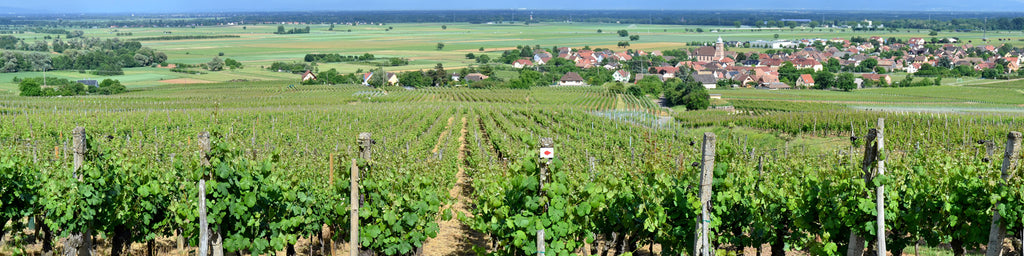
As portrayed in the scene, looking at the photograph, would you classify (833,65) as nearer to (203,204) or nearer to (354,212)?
(354,212)

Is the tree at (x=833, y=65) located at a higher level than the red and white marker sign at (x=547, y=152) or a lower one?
lower

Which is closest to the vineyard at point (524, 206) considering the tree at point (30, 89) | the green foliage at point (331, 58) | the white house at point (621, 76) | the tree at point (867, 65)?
the tree at point (30, 89)

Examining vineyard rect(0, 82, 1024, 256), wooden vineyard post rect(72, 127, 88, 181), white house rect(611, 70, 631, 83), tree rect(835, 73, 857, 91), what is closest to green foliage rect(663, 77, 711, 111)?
tree rect(835, 73, 857, 91)

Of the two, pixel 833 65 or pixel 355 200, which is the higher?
pixel 355 200

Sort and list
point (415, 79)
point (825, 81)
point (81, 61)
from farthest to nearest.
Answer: point (81, 61) < point (415, 79) < point (825, 81)

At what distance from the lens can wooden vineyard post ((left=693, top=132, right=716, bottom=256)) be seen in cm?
716

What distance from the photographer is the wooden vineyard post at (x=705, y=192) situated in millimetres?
7164

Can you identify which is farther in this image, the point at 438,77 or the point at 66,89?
the point at 438,77

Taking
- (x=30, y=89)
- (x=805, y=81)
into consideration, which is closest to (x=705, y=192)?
(x=30, y=89)

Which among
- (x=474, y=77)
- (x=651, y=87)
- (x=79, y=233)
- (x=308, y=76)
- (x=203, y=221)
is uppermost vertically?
(x=203, y=221)

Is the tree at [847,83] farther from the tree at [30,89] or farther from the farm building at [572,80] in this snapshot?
the tree at [30,89]

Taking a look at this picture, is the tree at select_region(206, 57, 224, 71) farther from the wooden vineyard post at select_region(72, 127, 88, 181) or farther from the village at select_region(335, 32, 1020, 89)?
the wooden vineyard post at select_region(72, 127, 88, 181)

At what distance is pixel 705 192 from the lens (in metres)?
7.39

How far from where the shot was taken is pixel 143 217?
913 cm
